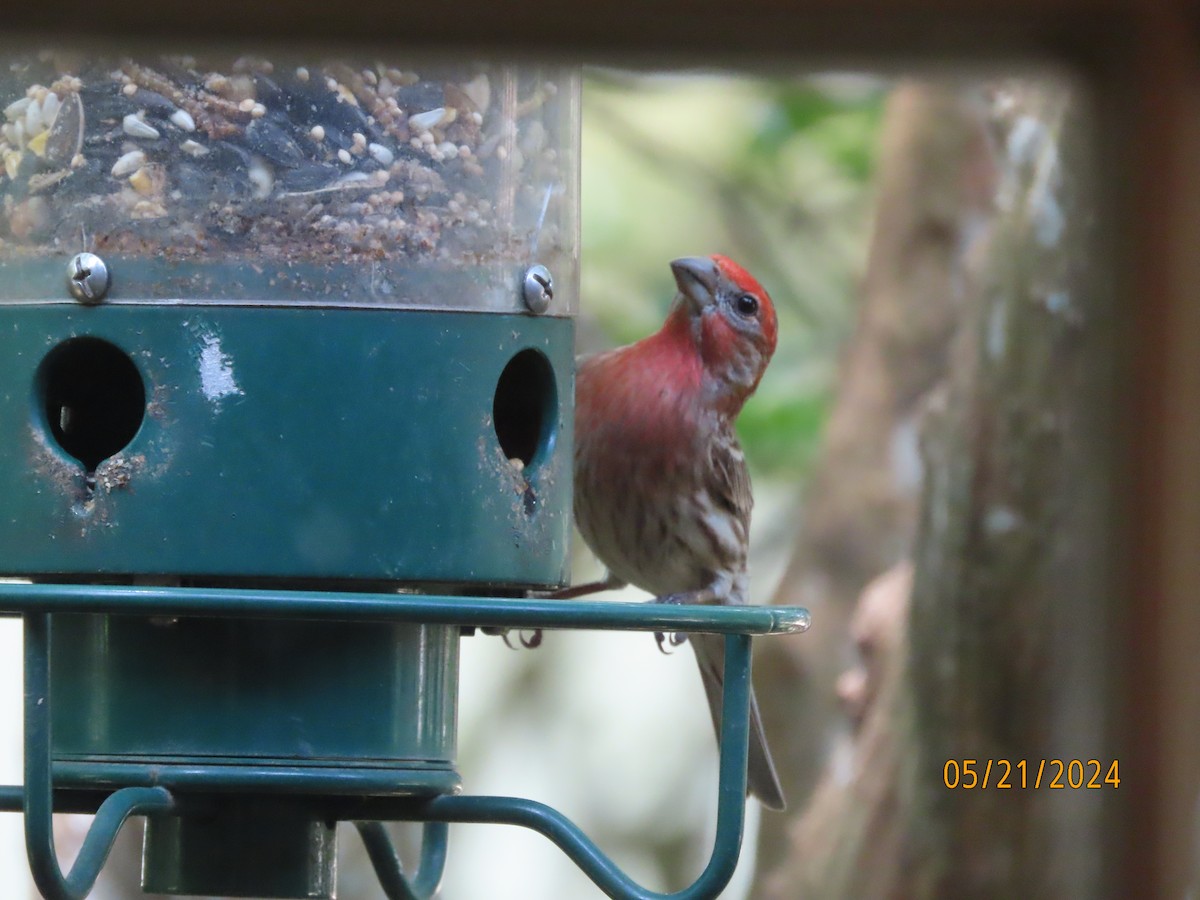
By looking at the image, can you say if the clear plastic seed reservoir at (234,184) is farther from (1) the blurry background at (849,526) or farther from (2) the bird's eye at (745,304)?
(2) the bird's eye at (745,304)

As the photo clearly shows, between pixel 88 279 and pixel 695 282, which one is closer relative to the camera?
pixel 88 279

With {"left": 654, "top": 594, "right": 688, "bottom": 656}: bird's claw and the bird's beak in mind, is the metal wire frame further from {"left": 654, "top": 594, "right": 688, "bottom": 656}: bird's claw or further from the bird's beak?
the bird's beak

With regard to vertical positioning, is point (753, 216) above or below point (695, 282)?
above

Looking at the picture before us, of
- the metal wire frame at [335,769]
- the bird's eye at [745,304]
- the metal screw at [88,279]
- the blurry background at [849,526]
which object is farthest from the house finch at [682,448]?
the metal screw at [88,279]

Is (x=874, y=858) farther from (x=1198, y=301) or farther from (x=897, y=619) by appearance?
(x=1198, y=301)

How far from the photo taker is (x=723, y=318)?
552cm

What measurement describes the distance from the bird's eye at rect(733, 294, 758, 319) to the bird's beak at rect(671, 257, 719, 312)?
0.08 meters

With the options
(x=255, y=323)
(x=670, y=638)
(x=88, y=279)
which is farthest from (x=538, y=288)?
(x=670, y=638)

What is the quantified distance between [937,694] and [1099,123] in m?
4.60

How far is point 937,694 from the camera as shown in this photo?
5527 mm

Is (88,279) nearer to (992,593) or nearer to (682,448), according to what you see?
(682,448)

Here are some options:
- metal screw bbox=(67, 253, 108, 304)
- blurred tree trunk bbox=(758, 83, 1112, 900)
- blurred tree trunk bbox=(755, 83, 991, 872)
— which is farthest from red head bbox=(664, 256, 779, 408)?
metal screw bbox=(67, 253, 108, 304)

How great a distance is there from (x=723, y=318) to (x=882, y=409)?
2.52 meters
